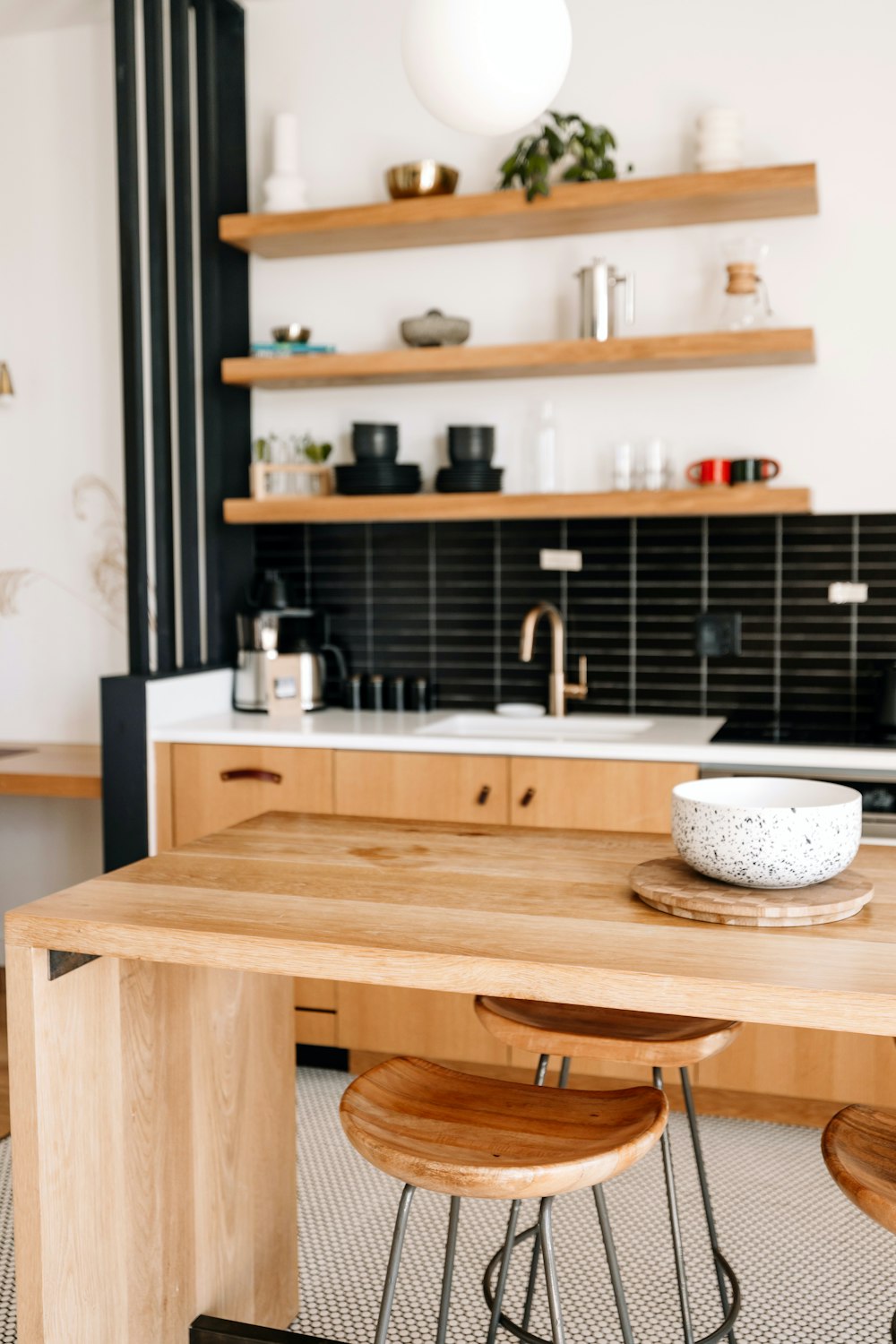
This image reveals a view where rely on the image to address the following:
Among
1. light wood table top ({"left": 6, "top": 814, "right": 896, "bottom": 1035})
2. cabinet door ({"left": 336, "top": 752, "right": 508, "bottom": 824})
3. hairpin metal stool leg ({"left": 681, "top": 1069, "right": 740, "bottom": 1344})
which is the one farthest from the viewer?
cabinet door ({"left": 336, "top": 752, "right": 508, "bottom": 824})

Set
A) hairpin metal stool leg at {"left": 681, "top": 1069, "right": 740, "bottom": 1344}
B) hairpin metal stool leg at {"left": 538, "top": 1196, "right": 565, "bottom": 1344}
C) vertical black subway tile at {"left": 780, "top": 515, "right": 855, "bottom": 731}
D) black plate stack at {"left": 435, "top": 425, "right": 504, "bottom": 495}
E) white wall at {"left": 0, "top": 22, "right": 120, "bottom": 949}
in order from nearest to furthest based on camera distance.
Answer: hairpin metal stool leg at {"left": 538, "top": 1196, "right": 565, "bottom": 1344} → hairpin metal stool leg at {"left": 681, "top": 1069, "right": 740, "bottom": 1344} → vertical black subway tile at {"left": 780, "top": 515, "right": 855, "bottom": 731} → black plate stack at {"left": 435, "top": 425, "right": 504, "bottom": 495} → white wall at {"left": 0, "top": 22, "right": 120, "bottom": 949}

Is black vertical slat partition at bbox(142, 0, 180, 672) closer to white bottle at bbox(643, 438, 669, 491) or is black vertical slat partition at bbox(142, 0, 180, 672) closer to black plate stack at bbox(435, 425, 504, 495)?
black plate stack at bbox(435, 425, 504, 495)

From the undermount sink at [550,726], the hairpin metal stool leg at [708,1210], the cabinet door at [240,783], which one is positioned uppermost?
the undermount sink at [550,726]

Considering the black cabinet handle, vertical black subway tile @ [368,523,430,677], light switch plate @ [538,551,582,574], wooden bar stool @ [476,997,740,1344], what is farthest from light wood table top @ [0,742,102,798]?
wooden bar stool @ [476,997,740,1344]

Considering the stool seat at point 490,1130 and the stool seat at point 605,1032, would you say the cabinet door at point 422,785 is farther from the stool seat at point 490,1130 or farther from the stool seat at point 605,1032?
the stool seat at point 490,1130

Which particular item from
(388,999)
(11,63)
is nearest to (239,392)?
(11,63)

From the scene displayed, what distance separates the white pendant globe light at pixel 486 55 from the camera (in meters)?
1.71

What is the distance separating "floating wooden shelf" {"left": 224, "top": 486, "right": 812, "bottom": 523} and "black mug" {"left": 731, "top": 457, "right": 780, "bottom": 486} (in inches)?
1.1

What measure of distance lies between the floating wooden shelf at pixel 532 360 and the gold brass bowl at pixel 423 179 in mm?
450

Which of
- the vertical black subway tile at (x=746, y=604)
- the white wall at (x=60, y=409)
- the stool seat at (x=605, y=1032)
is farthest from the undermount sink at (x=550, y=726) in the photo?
the stool seat at (x=605, y=1032)

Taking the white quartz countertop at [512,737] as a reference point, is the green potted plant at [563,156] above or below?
above

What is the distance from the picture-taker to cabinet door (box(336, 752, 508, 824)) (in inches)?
125

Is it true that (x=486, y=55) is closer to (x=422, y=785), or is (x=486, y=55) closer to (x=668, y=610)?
(x=422, y=785)

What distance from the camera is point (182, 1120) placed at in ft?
6.23
